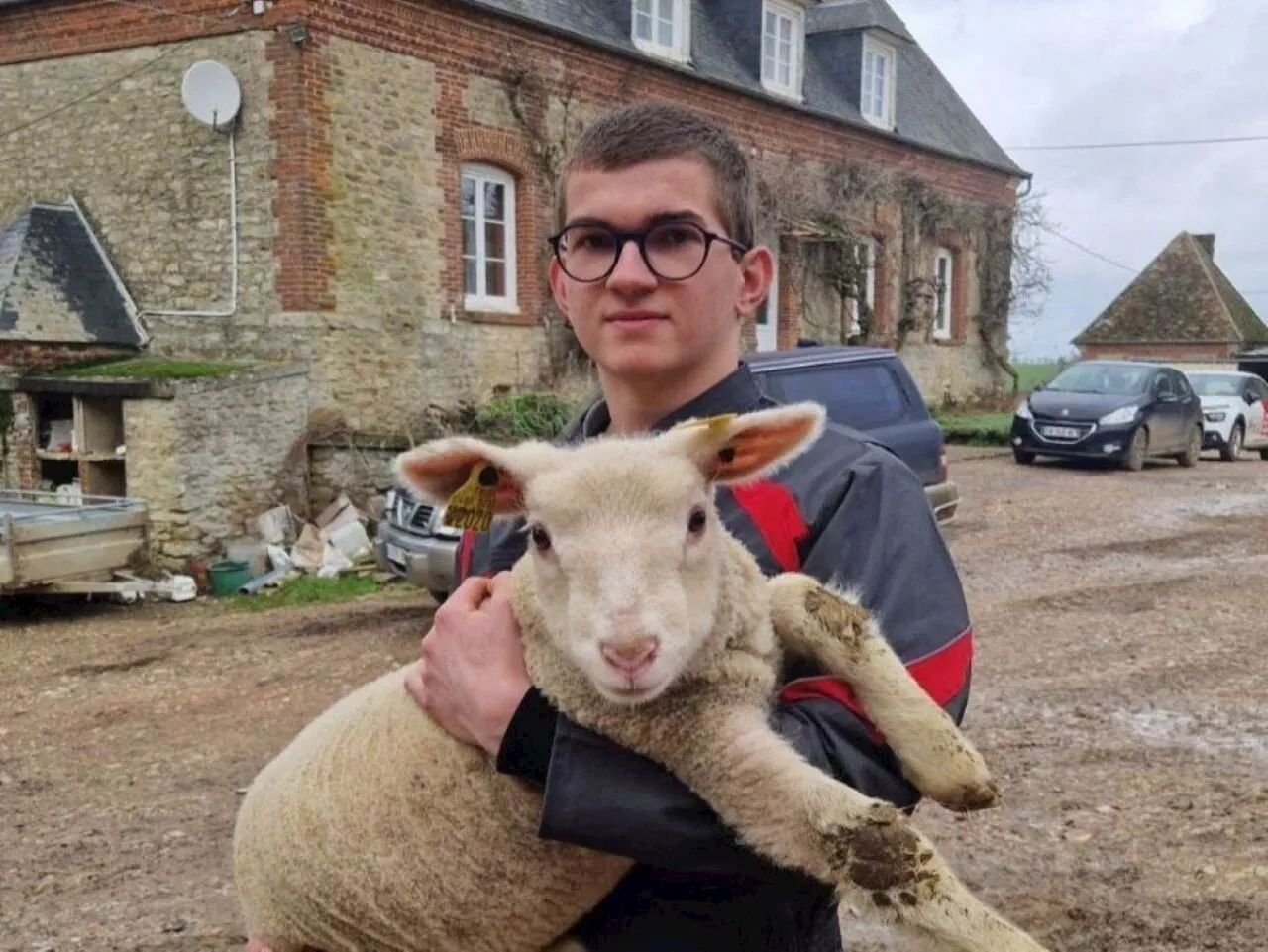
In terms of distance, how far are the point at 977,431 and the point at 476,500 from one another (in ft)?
80.3

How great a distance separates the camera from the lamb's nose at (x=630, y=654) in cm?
177

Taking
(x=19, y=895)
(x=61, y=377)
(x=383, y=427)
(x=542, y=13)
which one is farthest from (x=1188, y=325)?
(x=19, y=895)

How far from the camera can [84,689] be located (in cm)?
876

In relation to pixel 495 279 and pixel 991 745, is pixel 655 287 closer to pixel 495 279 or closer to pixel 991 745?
pixel 991 745

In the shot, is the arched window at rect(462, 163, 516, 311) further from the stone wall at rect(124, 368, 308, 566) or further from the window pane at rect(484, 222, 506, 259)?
the stone wall at rect(124, 368, 308, 566)

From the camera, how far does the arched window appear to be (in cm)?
1628

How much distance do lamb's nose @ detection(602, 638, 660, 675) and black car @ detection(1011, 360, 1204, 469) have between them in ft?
69.1

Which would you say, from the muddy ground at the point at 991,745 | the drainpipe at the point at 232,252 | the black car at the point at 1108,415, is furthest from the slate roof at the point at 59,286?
the black car at the point at 1108,415

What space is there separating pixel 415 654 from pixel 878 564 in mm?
7527

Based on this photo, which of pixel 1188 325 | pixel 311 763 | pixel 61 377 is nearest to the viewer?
pixel 311 763

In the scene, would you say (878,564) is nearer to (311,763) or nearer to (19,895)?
(311,763)

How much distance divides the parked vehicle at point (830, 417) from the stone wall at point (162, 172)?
4.95 m

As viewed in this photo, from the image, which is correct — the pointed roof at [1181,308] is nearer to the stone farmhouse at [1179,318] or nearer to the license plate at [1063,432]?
the stone farmhouse at [1179,318]

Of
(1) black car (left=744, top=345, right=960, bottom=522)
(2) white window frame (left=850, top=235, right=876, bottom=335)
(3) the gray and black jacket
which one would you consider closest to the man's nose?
(3) the gray and black jacket
